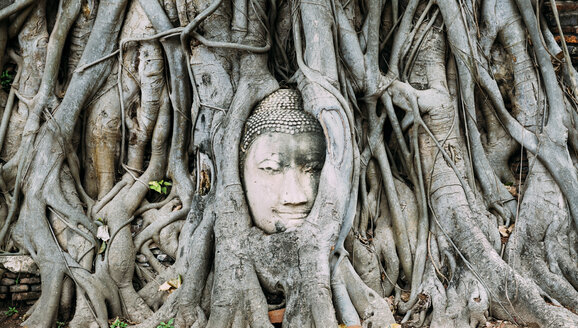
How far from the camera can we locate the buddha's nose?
300cm

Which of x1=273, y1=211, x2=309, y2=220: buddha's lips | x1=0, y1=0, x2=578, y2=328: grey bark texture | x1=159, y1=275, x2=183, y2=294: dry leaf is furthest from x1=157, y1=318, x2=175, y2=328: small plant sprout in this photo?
x1=273, y1=211, x2=309, y2=220: buddha's lips

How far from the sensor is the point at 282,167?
3.07 meters

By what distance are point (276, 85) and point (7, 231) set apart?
2222 millimetres

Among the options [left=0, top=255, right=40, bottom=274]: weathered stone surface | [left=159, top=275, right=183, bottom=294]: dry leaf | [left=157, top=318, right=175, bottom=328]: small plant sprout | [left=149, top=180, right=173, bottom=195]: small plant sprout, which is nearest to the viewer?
[left=157, top=318, right=175, bottom=328]: small plant sprout

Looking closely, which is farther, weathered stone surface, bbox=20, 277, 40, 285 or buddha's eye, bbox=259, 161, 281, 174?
weathered stone surface, bbox=20, 277, 40, 285

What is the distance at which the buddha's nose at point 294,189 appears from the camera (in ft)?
9.84

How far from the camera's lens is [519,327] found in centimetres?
285

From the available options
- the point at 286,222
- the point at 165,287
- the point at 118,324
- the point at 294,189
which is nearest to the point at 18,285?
the point at 118,324

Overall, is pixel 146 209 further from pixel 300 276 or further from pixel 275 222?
pixel 300 276

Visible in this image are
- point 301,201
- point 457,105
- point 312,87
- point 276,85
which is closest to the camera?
point 301,201

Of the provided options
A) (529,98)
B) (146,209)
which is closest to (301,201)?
(146,209)

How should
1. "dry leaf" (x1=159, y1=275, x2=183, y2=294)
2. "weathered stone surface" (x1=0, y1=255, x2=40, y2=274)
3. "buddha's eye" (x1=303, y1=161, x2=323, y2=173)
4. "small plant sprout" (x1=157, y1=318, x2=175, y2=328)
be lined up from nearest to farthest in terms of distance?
1. "small plant sprout" (x1=157, y1=318, x2=175, y2=328)
2. "buddha's eye" (x1=303, y1=161, x2=323, y2=173)
3. "dry leaf" (x1=159, y1=275, x2=183, y2=294)
4. "weathered stone surface" (x1=0, y1=255, x2=40, y2=274)

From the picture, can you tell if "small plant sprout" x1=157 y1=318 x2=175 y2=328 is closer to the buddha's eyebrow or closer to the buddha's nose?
the buddha's nose

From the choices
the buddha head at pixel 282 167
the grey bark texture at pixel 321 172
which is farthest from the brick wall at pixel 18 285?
the buddha head at pixel 282 167
